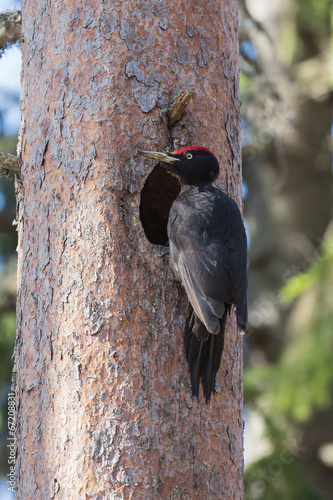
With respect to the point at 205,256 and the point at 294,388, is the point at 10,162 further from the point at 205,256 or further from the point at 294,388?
the point at 294,388

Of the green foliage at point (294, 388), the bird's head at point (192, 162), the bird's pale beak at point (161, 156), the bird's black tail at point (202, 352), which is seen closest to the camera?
the bird's black tail at point (202, 352)

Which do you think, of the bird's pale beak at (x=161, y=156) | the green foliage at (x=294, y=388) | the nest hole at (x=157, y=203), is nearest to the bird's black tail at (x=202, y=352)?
the bird's pale beak at (x=161, y=156)

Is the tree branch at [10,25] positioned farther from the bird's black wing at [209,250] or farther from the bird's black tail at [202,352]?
the bird's black tail at [202,352]

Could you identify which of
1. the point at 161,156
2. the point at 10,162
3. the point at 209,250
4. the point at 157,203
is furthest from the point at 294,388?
the point at 10,162

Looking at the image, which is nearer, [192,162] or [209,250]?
[209,250]

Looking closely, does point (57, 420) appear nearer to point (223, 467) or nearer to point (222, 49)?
point (223, 467)

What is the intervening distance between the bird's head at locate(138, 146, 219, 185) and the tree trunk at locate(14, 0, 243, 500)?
0.22 ft

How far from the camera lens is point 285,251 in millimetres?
8117

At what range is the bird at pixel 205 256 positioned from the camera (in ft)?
8.75

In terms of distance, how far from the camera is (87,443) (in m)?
2.49

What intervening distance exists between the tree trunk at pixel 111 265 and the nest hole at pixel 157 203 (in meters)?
0.42

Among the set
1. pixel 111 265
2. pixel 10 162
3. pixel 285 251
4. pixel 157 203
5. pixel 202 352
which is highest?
pixel 285 251

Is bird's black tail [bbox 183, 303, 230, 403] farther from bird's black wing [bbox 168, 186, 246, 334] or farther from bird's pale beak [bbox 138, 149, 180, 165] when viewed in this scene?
bird's pale beak [bbox 138, 149, 180, 165]

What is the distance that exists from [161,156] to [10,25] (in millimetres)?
1285
